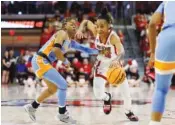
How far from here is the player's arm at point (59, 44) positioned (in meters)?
5.85

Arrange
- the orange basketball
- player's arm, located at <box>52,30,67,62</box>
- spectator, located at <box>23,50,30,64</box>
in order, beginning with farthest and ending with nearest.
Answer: spectator, located at <box>23,50,30,64</box>
the orange basketball
player's arm, located at <box>52,30,67,62</box>

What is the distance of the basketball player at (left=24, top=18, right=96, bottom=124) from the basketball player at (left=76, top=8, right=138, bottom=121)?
22cm

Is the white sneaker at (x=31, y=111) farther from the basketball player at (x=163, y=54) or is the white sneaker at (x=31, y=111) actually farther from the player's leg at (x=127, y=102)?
the basketball player at (x=163, y=54)

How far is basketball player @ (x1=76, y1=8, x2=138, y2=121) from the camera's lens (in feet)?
20.0

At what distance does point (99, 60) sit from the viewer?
639 centimetres

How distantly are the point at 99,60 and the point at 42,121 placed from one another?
3.86 ft

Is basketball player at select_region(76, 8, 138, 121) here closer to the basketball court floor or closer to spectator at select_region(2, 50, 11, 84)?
the basketball court floor

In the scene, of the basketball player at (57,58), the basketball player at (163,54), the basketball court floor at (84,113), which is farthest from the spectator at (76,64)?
the basketball player at (163,54)

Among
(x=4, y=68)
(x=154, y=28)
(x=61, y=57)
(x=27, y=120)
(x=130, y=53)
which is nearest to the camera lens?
(x=154, y=28)

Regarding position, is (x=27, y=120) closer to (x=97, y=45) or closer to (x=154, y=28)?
(x=97, y=45)

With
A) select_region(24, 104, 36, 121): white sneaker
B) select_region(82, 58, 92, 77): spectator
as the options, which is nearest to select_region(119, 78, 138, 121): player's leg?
select_region(24, 104, 36, 121): white sneaker

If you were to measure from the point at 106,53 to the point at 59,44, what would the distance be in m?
0.72

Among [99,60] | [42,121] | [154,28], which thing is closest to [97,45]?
[99,60]

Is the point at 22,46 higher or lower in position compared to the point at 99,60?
lower
